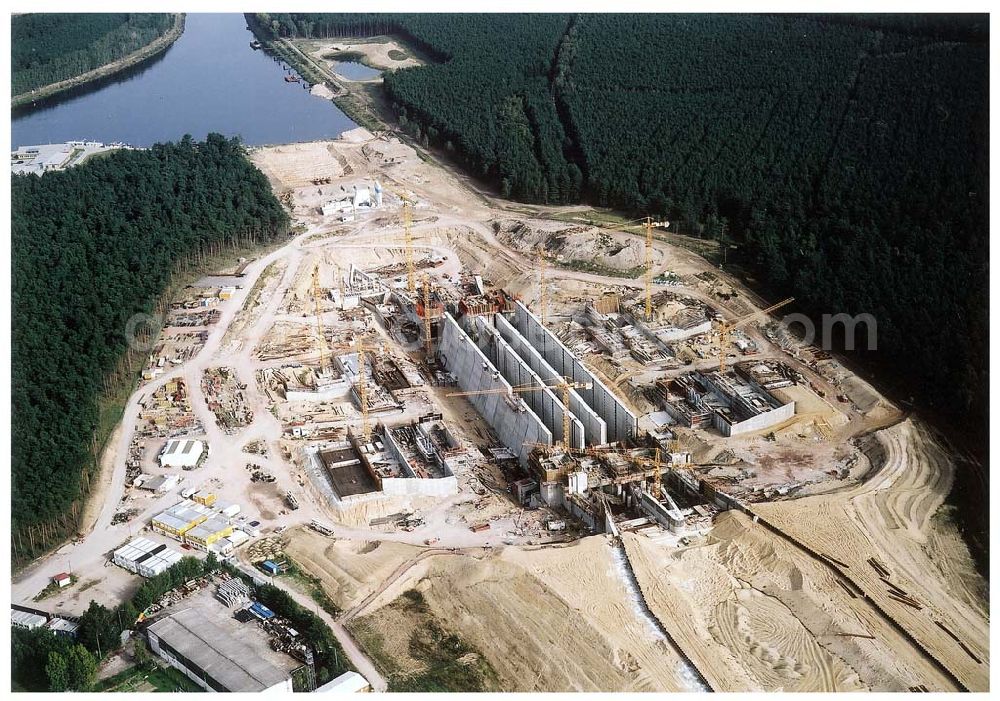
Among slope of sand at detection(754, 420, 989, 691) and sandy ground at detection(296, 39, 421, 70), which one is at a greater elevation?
sandy ground at detection(296, 39, 421, 70)

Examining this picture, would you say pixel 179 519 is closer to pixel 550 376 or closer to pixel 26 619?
pixel 26 619

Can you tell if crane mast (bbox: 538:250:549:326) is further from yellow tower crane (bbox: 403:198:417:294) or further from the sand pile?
the sand pile

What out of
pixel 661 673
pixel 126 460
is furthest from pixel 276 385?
pixel 661 673

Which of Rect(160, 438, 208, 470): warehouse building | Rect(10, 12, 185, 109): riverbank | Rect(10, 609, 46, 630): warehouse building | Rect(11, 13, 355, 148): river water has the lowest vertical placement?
Rect(10, 609, 46, 630): warehouse building

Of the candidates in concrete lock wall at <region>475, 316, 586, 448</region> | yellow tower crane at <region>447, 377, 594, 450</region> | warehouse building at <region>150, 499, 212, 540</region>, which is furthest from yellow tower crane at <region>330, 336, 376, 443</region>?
warehouse building at <region>150, 499, 212, 540</region>

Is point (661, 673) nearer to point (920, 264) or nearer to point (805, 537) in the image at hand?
point (805, 537)

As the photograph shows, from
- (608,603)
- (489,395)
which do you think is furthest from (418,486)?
(608,603)
